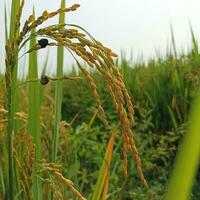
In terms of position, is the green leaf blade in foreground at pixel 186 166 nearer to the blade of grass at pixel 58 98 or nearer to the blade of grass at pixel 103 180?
the blade of grass at pixel 58 98

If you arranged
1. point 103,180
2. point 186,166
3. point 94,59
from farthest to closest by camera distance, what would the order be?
point 103,180, point 94,59, point 186,166

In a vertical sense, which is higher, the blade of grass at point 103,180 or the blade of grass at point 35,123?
the blade of grass at point 35,123

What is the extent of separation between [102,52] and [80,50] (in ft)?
0.11

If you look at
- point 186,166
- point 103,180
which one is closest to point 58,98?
point 103,180

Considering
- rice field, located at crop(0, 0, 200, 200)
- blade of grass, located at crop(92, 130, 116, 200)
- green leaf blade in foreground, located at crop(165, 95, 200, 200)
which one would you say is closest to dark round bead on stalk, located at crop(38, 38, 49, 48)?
rice field, located at crop(0, 0, 200, 200)

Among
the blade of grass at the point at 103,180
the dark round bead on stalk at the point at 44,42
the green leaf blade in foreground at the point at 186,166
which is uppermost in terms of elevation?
the dark round bead on stalk at the point at 44,42

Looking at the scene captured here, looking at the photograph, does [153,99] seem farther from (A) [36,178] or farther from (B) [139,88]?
(A) [36,178]

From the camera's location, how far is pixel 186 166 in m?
0.29

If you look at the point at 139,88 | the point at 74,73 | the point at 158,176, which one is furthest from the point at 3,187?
the point at 74,73

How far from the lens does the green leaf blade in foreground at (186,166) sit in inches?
11.2

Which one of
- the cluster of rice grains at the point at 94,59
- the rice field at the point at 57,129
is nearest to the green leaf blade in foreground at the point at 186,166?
the rice field at the point at 57,129

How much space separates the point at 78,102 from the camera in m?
5.84

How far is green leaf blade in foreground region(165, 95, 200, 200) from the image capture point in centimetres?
29

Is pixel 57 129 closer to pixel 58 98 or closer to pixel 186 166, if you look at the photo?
pixel 58 98
